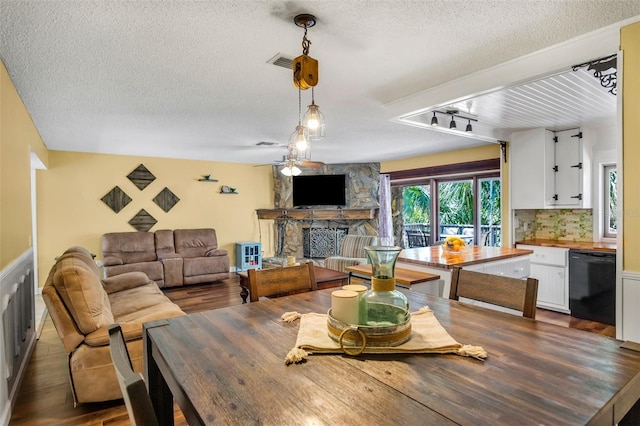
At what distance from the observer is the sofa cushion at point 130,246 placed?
5.83 meters

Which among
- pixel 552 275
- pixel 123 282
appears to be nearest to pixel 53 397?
pixel 123 282

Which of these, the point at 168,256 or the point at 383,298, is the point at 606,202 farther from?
the point at 168,256

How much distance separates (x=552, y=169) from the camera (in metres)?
4.54

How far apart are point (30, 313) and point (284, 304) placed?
10.1ft

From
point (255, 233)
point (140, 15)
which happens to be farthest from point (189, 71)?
point (255, 233)

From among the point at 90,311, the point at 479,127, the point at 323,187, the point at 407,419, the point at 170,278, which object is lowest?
the point at 170,278

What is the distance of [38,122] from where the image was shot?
3982mm

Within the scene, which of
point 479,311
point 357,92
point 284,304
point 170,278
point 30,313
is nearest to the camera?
point 479,311

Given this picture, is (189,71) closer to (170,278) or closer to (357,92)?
(357,92)

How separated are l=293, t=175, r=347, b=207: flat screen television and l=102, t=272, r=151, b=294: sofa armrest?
3990mm

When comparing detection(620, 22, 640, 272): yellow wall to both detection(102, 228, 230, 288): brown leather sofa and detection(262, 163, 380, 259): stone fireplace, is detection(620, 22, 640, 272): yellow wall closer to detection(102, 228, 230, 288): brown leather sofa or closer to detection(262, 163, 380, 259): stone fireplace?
detection(262, 163, 380, 259): stone fireplace

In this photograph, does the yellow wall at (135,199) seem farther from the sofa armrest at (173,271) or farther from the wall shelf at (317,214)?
the sofa armrest at (173,271)

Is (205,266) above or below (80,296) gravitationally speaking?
below

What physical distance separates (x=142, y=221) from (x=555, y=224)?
22.0 ft
